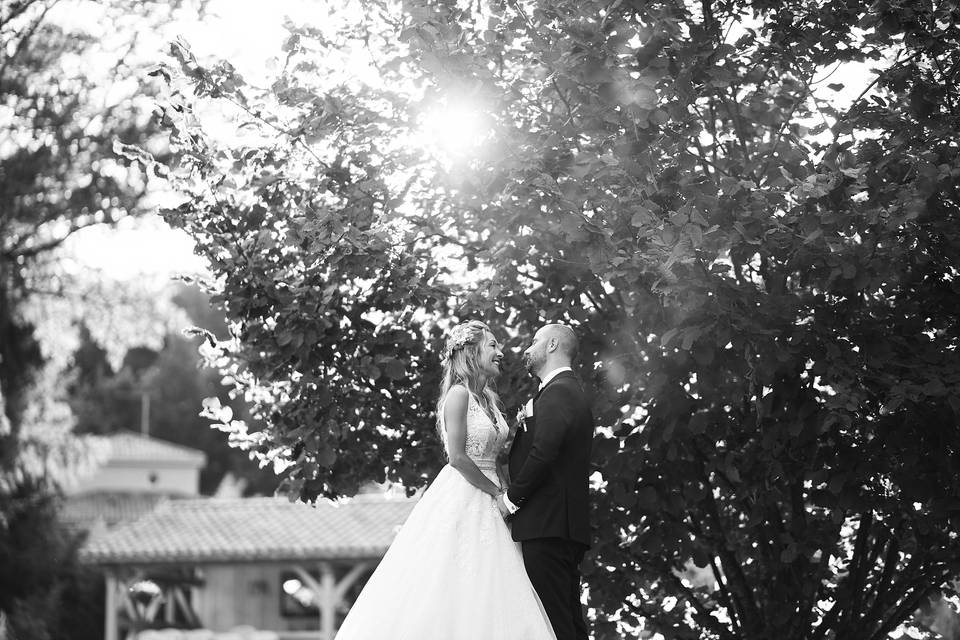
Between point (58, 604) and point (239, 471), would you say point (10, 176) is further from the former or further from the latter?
point (239, 471)

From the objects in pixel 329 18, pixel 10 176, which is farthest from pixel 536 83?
pixel 10 176

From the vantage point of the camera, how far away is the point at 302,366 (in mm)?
7055

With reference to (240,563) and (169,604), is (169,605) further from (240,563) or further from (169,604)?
(240,563)

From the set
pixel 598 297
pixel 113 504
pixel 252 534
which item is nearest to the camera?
pixel 598 297

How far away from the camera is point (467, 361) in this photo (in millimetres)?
6633

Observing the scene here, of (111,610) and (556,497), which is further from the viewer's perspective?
(111,610)

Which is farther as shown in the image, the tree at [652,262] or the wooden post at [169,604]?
the wooden post at [169,604]

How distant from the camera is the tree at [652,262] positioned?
6.19 meters

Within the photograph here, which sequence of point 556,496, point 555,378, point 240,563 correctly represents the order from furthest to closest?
1. point 240,563
2. point 555,378
3. point 556,496

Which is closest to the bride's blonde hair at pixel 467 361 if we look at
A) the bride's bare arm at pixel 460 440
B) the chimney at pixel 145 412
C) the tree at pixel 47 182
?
the bride's bare arm at pixel 460 440

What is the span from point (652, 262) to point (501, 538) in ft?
5.40

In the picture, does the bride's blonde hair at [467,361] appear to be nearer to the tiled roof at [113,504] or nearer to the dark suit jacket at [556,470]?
the dark suit jacket at [556,470]

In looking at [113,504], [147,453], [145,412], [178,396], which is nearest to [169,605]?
[147,453]

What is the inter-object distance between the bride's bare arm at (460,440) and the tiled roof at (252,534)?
26.6 meters
